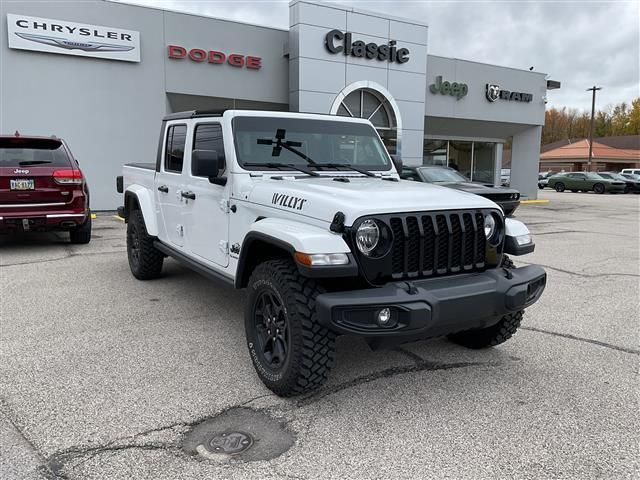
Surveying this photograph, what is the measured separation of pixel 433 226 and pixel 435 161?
2062cm

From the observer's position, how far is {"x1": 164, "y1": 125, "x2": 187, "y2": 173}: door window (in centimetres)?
515

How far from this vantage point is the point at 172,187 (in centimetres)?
532

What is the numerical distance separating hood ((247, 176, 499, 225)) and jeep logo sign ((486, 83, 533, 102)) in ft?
63.5

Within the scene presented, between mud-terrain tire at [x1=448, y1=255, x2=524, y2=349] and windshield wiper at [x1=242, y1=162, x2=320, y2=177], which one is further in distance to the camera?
windshield wiper at [x1=242, y1=162, x2=320, y2=177]

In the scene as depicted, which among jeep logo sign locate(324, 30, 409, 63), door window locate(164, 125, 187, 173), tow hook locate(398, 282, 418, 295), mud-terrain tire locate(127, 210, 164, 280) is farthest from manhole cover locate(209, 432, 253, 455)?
jeep logo sign locate(324, 30, 409, 63)

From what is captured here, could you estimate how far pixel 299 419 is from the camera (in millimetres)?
3123

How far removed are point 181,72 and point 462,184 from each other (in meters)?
8.65

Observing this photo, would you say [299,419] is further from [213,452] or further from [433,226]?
[433,226]

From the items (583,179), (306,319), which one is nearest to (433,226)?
(306,319)

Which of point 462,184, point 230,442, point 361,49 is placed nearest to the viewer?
point 230,442

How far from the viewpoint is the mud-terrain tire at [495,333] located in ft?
13.0

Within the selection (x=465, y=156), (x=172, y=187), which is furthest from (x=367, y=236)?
(x=465, y=156)

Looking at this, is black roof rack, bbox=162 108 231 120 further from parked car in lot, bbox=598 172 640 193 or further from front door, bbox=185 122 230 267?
parked car in lot, bbox=598 172 640 193

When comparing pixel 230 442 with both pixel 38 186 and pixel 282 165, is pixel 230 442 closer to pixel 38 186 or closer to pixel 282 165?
pixel 282 165
